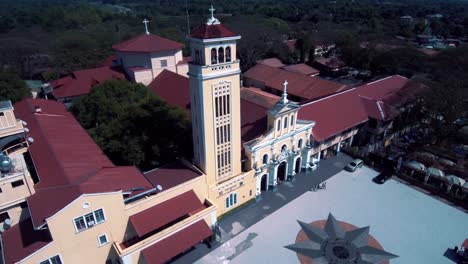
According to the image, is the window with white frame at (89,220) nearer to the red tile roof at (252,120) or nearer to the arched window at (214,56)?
the arched window at (214,56)

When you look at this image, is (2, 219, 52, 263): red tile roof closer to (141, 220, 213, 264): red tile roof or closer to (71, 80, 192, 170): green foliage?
(141, 220, 213, 264): red tile roof

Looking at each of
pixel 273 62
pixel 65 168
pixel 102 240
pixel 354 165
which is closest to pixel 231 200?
pixel 102 240

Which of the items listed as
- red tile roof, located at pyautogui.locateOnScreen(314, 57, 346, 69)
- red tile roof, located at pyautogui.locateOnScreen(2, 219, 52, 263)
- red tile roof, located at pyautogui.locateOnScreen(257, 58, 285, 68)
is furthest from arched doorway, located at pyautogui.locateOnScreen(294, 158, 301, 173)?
Answer: red tile roof, located at pyautogui.locateOnScreen(314, 57, 346, 69)

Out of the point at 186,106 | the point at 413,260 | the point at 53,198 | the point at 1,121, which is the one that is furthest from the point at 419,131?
the point at 1,121

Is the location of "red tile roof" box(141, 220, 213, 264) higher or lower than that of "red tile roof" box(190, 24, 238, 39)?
lower

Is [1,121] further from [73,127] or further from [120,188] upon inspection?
[120,188]
